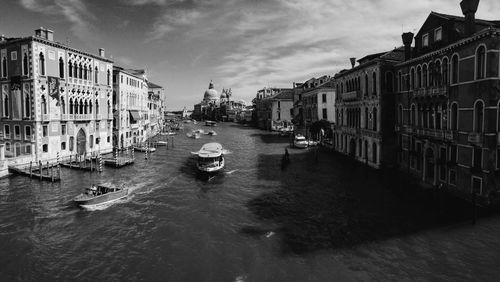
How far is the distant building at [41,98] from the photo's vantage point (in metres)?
34.3

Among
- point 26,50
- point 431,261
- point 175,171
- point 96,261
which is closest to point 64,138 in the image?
point 26,50

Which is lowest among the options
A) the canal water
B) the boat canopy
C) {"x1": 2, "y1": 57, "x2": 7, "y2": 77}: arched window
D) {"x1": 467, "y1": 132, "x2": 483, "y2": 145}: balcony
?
the canal water

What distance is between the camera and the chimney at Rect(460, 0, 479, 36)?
72.8 feet

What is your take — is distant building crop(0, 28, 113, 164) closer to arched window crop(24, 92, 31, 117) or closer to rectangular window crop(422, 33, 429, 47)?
arched window crop(24, 92, 31, 117)

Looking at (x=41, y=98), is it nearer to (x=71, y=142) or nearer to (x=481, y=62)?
(x=71, y=142)

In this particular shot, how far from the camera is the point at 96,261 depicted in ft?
51.7

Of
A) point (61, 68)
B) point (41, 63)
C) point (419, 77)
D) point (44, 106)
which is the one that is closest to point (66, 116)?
point (44, 106)

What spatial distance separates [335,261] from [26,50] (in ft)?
113

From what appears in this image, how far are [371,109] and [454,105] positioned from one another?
12.6 m

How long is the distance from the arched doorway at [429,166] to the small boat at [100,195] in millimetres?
22161

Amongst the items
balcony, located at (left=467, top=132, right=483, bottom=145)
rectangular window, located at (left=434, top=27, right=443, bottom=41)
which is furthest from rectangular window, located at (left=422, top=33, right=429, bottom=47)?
balcony, located at (left=467, top=132, right=483, bottom=145)

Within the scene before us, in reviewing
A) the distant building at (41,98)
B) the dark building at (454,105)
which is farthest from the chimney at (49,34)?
the dark building at (454,105)

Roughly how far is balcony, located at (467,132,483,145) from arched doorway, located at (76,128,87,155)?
124 feet

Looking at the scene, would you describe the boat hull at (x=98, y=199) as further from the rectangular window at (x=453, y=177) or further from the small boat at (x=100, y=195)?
the rectangular window at (x=453, y=177)
